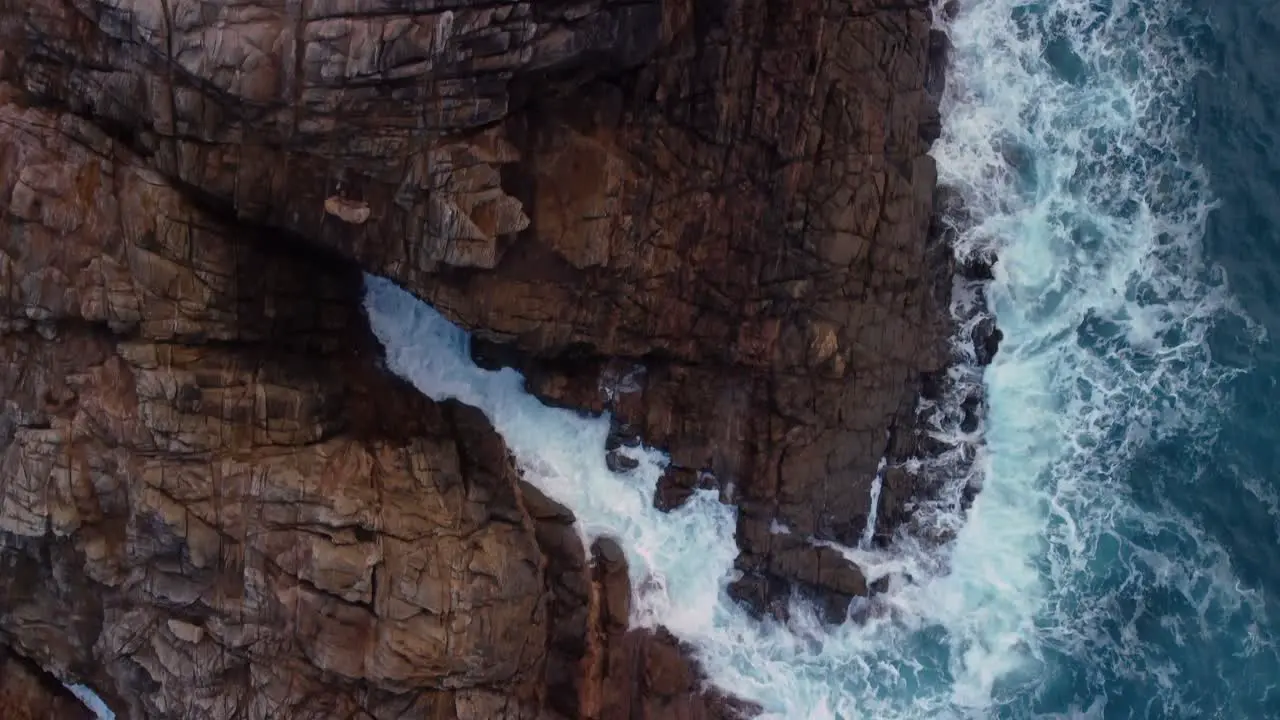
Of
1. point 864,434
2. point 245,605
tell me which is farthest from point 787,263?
point 245,605

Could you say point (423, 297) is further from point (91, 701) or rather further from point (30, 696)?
point (30, 696)

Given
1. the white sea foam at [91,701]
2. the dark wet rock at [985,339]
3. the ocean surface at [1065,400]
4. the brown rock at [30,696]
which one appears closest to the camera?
the brown rock at [30,696]

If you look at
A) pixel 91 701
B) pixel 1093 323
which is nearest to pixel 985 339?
pixel 1093 323

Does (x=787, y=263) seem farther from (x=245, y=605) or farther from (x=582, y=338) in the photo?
(x=245, y=605)

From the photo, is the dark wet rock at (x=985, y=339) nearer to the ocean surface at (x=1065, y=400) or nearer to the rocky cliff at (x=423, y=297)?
the ocean surface at (x=1065, y=400)

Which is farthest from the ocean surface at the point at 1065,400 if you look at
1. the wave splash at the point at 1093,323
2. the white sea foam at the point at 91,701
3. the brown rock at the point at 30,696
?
the brown rock at the point at 30,696
